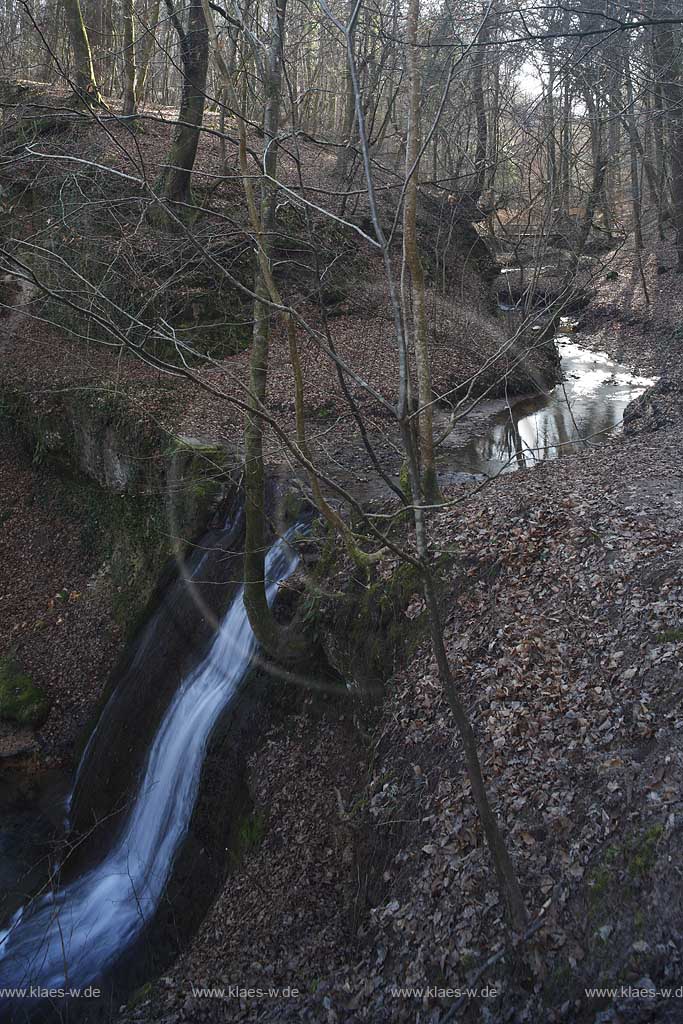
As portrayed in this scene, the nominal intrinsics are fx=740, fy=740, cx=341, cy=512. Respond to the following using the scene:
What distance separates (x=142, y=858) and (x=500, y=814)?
488 centimetres

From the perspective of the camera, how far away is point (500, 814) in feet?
16.6

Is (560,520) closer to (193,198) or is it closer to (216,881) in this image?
(216,881)

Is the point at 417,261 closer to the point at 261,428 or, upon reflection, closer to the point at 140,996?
the point at 261,428

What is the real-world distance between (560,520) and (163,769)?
17.8ft

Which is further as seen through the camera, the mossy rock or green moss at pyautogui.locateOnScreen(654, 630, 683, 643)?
the mossy rock

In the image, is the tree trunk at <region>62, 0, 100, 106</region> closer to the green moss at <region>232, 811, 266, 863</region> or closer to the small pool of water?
the small pool of water

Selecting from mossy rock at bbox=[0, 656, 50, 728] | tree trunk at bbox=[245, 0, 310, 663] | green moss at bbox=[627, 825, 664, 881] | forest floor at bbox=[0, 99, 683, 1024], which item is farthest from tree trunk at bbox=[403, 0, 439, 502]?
mossy rock at bbox=[0, 656, 50, 728]

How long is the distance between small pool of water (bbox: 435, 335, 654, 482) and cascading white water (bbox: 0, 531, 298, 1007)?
4428 mm

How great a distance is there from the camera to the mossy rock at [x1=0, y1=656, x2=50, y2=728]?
1140 cm

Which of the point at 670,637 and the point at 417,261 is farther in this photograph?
the point at 417,261

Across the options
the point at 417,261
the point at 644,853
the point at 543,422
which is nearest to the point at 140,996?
the point at 644,853

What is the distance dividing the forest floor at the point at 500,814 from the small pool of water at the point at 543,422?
3.66 m

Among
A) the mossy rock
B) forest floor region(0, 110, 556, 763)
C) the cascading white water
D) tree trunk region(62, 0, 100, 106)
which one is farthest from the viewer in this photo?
tree trunk region(62, 0, 100, 106)

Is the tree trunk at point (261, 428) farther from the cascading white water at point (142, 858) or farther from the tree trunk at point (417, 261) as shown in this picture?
the tree trunk at point (417, 261)
